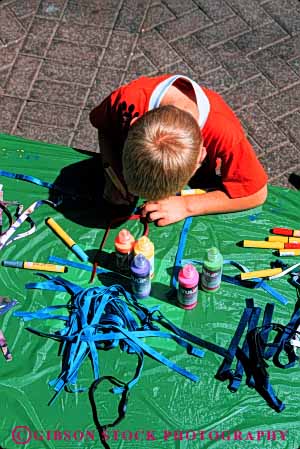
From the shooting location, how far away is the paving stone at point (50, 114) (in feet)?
11.8

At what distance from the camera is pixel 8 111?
3.64 m

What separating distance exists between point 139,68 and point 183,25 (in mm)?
497

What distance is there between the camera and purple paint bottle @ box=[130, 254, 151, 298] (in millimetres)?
2172

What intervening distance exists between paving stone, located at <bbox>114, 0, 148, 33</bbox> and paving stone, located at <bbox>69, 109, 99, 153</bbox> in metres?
0.85

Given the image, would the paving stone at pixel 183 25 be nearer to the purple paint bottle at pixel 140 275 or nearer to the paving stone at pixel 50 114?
the paving stone at pixel 50 114

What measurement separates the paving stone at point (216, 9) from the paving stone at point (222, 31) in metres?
0.05

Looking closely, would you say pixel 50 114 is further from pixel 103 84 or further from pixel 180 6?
pixel 180 6

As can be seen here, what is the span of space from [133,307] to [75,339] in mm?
258

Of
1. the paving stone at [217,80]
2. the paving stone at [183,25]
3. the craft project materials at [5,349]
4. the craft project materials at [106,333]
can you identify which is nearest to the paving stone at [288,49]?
the paving stone at [217,80]

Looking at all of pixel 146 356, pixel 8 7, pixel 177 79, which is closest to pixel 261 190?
pixel 177 79

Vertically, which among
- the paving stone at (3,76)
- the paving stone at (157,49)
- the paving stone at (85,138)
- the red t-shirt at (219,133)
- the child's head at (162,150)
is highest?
the child's head at (162,150)

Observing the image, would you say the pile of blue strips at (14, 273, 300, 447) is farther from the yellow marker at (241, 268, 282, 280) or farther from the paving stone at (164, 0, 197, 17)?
the paving stone at (164, 0, 197, 17)

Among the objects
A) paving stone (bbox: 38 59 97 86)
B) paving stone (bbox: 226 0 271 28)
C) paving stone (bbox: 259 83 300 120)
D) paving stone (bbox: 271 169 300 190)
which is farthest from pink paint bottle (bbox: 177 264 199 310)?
paving stone (bbox: 226 0 271 28)

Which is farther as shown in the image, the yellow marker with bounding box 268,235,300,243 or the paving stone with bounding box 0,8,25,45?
the paving stone with bounding box 0,8,25,45
